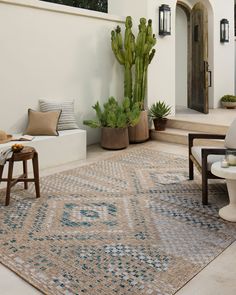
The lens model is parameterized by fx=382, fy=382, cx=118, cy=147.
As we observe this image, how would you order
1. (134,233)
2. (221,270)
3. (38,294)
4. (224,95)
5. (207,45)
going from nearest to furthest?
1. (38,294)
2. (221,270)
3. (134,233)
4. (207,45)
5. (224,95)

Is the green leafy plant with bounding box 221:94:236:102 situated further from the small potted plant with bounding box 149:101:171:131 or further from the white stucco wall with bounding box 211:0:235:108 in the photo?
the small potted plant with bounding box 149:101:171:131

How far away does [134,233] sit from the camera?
3.09m

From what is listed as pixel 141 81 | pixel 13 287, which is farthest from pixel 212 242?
pixel 141 81

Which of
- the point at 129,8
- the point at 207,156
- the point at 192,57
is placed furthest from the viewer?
the point at 192,57

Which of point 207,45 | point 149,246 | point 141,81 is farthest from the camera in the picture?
point 207,45

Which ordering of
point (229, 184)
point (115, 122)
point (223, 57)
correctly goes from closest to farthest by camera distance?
point (229, 184) < point (115, 122) < point (223, 57)

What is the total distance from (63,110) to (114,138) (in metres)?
0.95

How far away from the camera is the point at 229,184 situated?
133 inches

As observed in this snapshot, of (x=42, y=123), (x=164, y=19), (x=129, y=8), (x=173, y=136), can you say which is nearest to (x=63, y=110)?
(x=42, y=123)

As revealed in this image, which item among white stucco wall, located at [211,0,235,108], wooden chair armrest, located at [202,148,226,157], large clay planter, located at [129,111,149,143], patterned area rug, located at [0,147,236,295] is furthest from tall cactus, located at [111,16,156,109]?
wooden chair armrest, located at [202,148,226,157]

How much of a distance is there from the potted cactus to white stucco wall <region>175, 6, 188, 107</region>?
109 inches

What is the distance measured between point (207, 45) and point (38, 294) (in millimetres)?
7425

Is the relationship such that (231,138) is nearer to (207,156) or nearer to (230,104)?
(207,156)

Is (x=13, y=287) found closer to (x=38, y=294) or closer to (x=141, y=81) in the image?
(x=38, y=294)
